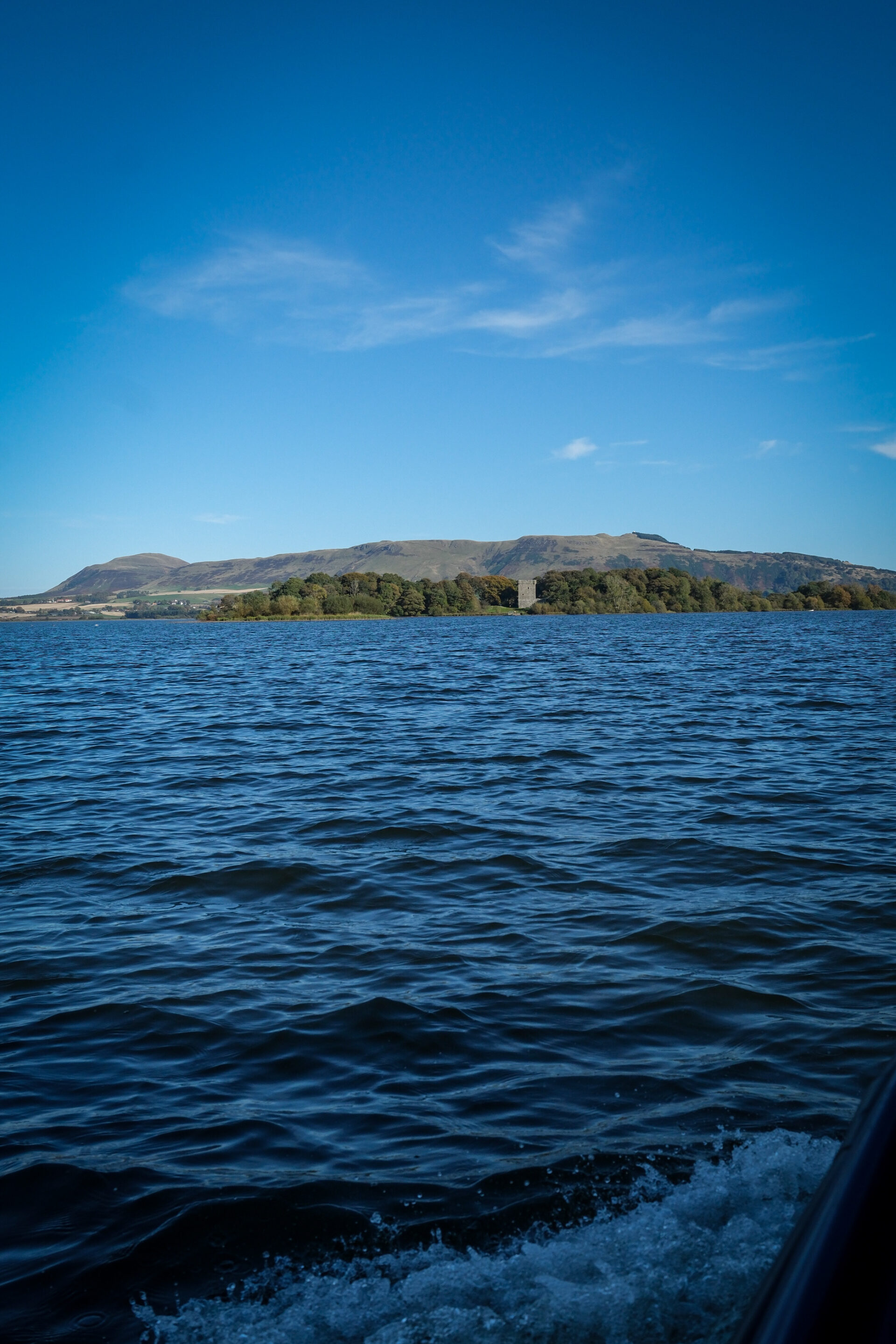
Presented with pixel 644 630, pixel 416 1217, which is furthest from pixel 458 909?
pixel 644 630

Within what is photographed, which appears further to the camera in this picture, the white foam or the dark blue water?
the dark blue water

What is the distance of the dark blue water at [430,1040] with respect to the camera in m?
3.84

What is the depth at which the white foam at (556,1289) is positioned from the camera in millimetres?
3447

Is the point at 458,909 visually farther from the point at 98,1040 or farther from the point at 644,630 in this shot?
the point at 644,630

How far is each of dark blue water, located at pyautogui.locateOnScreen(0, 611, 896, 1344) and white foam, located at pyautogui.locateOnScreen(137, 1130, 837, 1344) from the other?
0.05ft

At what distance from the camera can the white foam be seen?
11.3 feet

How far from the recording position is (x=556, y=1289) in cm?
367

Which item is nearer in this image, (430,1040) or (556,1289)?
(556,1289)

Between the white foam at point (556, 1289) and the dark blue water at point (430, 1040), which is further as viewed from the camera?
the dark blue water at point (430, 1040)

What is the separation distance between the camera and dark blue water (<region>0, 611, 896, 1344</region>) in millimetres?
3842

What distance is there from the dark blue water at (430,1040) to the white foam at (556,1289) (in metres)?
0.02

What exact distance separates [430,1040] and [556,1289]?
255cm

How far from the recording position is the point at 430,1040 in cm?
616

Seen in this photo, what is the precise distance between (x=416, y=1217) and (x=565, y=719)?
1970 centimetres
